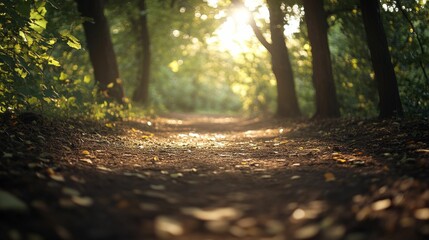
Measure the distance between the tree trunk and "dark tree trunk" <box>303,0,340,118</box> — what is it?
290cm

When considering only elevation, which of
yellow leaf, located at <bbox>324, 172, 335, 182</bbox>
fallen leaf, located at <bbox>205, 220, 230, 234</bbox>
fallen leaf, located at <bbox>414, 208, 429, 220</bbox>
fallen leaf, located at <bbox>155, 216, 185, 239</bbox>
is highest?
fallen leaf, located at <bbox>155, 216, 185, 239</bbox>

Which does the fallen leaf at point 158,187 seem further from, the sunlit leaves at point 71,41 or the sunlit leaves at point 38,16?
the sunlit leaves at point 38,16

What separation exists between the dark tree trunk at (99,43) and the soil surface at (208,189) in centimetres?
548

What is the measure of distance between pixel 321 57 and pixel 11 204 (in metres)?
9.23

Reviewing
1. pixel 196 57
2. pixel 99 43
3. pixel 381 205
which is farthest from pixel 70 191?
pixel 196 57

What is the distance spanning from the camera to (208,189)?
3.84 meters

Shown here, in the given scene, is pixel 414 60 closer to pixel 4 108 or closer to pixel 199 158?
pixel 199 158

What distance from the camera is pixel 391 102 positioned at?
803 cm

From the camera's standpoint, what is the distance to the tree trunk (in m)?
13.8

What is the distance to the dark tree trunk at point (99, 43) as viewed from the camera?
1116 centimetres

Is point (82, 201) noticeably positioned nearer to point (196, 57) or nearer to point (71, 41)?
point (71, 41)

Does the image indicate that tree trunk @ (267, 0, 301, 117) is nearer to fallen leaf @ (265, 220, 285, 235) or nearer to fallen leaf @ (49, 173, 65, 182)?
fallen leaf @ (49, 173, 65, 182)

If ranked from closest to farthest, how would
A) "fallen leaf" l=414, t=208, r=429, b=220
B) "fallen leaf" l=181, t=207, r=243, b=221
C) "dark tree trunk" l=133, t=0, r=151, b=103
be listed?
"fallen leaf" l=414, t=208, r=429, b=220
"fallen leaf" l=181, t=207, r=243, b=221
"dark tree trunk" l=133, t=0, r=151, b=103


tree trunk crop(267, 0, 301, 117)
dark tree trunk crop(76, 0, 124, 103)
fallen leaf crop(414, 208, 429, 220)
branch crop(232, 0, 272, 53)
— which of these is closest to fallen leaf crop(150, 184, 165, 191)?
fallen leaf crop(414, 208, 429, 220)
